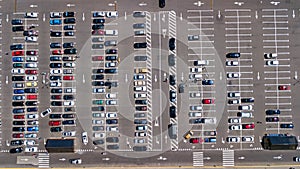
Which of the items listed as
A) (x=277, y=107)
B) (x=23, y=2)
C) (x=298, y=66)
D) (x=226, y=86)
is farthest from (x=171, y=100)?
(x=23, y=2)

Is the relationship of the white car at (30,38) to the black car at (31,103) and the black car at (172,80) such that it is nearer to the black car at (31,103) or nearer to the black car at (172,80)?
the black car at (31,103)

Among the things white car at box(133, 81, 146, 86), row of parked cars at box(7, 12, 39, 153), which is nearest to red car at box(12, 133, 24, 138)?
row of parked cars at box(7, 12, 39, 153)

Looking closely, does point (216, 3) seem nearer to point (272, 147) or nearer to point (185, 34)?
point (185, 34)

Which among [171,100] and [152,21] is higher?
[152,21]

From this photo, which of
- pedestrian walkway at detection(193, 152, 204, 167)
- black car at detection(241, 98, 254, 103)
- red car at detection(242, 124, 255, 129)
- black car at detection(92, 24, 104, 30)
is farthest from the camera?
black car at detection(92, 24, 104, 30)

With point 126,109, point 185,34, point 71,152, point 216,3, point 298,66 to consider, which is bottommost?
point 71,152

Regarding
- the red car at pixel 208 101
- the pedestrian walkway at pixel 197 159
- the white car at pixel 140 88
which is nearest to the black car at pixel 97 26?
the white car at pixel 140 88

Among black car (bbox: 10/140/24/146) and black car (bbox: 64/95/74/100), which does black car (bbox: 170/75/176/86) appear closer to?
black car (bbox: 64/95/74/100)
